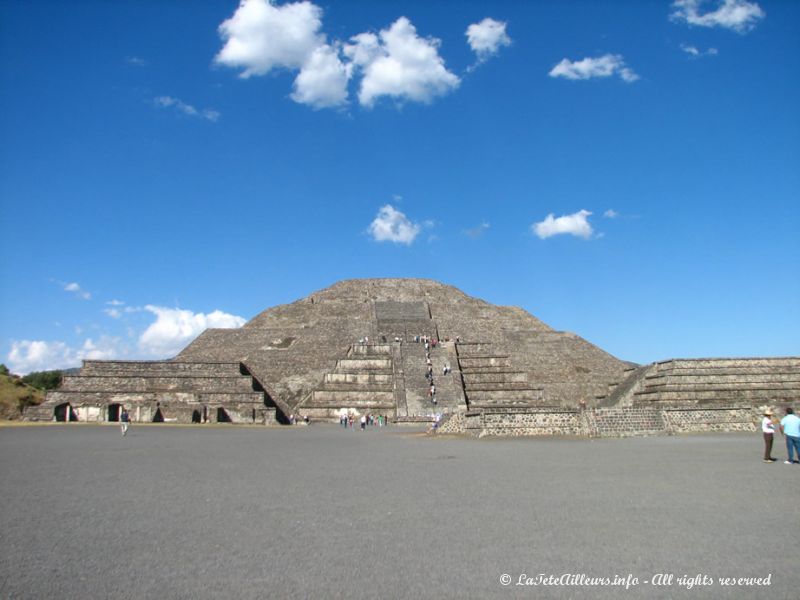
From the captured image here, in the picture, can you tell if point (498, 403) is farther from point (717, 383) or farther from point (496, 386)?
point (717, 383)

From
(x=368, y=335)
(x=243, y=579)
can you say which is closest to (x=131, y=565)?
(x=243, y=579)

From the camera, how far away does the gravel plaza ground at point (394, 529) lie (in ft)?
14.4

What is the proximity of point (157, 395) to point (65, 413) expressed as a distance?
3.86 metres

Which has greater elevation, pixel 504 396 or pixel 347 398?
pixel 347 398

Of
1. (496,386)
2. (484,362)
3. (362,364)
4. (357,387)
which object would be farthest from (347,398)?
(484,362)

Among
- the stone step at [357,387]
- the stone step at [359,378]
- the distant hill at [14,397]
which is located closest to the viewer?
the distant hill at [14,397]

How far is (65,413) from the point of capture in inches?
1113

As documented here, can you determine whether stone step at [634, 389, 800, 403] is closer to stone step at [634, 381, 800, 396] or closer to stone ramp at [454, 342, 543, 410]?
stone step at [634, 381, 800, 396]

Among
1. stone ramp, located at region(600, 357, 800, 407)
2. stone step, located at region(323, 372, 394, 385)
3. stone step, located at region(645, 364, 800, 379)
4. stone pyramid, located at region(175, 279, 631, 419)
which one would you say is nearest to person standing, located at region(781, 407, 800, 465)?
stone ramp, located at region(600, 357, 800, 407)

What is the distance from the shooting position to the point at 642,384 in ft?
95.6

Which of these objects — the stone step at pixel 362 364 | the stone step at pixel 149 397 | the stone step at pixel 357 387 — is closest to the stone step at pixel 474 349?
the stone step at pixel 362 364

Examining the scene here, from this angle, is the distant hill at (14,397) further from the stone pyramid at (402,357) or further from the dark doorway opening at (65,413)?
the stone pyramid at (402,357)

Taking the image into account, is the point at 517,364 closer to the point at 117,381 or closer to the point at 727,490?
the point at 117,381

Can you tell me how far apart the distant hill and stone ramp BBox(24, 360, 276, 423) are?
1.38 m
